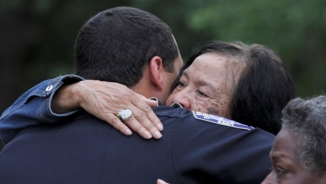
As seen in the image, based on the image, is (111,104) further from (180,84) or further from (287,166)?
(287,166)

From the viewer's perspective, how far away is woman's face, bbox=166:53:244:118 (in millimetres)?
3088

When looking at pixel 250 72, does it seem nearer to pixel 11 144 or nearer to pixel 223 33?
pixel 11 144

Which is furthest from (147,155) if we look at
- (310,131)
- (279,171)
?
(310,131)

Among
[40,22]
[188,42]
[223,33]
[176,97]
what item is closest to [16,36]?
[40,22]

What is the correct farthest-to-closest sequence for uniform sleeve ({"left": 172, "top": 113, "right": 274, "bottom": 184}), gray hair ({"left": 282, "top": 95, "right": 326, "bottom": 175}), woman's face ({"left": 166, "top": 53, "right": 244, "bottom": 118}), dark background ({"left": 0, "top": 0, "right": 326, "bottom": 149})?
1. dark background ({"left": 0, "top": 0, "right": 326, "bottom": 149})
2. woman's face ({"left": 166, "top": 53, "right": 244, "bottom": 118})
3. uniform sleeve ({"left": 172, "top": 113, "right": 274, "bottom": 184})
4. gray hair ({"left": 282, "top": 95, "right": 326, "bottom": 175})

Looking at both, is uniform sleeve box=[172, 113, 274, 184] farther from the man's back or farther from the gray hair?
the gray hair

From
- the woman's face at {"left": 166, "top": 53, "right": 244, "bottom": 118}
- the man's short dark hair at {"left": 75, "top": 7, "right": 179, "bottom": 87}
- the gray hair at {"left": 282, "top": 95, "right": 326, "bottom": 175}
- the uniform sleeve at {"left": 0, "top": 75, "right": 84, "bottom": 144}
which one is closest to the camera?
the gray hair at {"left": 282, "top": 95, "right": 326, "bottom": 175}

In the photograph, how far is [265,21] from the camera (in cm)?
693

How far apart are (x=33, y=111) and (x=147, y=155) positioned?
22.1 inches

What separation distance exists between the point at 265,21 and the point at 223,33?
454 millimetres

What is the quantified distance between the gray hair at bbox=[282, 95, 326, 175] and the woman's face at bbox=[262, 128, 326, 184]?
16 millimetres

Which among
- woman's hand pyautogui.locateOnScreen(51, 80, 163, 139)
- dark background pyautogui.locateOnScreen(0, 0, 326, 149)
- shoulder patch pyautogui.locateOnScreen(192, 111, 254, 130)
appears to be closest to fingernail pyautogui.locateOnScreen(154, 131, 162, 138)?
woman's hand pyautogui.locateOnScreen(51, 80, 163, 139)

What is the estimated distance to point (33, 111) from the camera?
112 inches

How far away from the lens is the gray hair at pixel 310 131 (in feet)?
7.18
